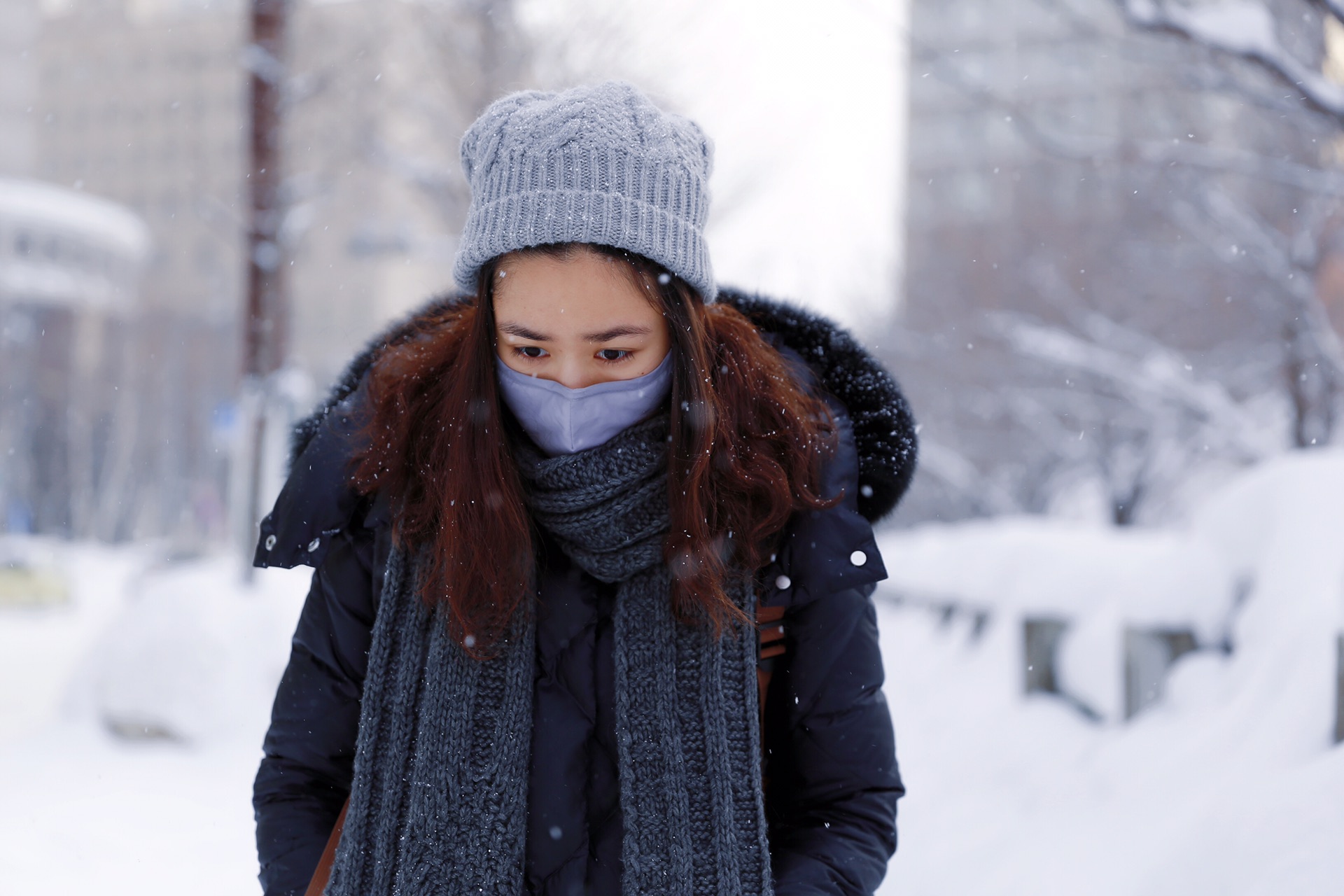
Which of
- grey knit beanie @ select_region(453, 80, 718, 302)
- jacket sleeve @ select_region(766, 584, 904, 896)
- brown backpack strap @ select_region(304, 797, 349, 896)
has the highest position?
grey knit beanie @ select_region(453, 80, 718, 302)

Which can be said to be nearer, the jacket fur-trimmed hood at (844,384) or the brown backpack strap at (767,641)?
the brown backpack strap at (767,641)

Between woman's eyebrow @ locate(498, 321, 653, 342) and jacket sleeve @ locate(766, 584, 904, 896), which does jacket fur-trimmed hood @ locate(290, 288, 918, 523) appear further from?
woman's eyebrow @ locate(498, 321, 653, 342)

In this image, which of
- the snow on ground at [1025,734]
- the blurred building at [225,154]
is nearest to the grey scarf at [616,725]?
the blurred building at [225,154]

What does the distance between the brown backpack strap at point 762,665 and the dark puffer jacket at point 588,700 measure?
0.05 feet

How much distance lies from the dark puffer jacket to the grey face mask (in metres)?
0.19

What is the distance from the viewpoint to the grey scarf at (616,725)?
5.08ft

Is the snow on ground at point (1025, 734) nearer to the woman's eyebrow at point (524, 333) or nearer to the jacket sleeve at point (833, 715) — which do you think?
the jacket sleeve at point (833, 715)

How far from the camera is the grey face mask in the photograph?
5.36ft

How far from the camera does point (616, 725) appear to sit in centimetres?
159

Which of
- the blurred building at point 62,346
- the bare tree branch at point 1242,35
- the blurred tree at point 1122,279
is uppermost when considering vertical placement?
the blurred building at point 62,346

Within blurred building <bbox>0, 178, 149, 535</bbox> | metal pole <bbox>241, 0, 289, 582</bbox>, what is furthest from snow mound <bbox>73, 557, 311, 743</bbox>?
blurred building <bbox>0, 178, 149, 535</bbox>

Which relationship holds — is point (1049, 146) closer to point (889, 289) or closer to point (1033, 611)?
point (1033, 611)

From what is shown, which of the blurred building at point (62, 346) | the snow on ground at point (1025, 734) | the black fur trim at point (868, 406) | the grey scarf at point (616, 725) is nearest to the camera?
the grey scarf at point (616, 725)

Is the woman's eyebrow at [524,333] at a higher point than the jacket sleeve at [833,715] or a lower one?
higher
